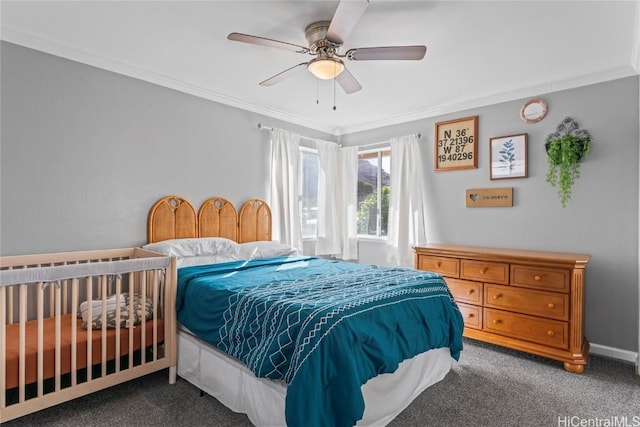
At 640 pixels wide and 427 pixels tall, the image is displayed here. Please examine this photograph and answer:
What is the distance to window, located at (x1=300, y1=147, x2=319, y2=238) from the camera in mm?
4887

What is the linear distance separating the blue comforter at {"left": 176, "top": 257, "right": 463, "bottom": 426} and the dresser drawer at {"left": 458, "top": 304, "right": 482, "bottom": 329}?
0.92m

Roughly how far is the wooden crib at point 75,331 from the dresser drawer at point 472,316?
2.63m

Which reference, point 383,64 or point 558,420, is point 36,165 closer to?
point 383,64

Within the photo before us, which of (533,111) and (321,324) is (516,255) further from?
(321,324)

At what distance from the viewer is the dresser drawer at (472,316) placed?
3312 millimetres

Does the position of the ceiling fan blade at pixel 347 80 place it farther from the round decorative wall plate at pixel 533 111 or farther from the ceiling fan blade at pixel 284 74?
the round decorative wall plate at pixel 533 111

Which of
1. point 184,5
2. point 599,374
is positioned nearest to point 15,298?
point 184,5

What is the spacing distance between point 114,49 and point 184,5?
3.25 feet

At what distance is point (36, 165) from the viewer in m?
2.69

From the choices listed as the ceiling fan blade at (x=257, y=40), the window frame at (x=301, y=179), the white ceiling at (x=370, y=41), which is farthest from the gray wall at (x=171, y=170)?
the ceiling fan blade at (x=257, y=40)

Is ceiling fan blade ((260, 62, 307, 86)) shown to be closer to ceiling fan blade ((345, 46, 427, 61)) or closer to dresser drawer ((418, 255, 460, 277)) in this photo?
ceiling fan blade ((345, 46, 427, 61))

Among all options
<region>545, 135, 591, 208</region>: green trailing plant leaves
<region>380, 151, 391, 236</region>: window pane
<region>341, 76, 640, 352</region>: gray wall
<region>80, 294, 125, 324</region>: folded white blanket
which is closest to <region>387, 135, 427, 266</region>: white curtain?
<region>380, 151, 391, 236</region>: window pane

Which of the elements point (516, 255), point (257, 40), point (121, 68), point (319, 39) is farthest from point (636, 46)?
point (121, 68)

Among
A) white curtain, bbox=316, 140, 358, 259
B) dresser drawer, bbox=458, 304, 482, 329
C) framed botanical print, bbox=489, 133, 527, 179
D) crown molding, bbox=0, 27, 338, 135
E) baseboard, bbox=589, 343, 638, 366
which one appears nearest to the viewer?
crown molding, bbox=0, 27, 338, 135
